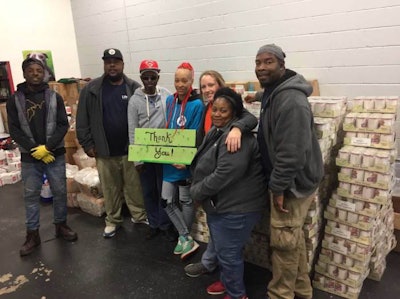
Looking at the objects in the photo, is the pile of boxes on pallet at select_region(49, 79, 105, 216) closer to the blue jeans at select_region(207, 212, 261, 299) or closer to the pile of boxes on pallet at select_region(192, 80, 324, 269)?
the pile of boxes on pallet at select_region(192, 80, 324, 269)

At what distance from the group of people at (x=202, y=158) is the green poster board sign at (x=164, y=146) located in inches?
2.9

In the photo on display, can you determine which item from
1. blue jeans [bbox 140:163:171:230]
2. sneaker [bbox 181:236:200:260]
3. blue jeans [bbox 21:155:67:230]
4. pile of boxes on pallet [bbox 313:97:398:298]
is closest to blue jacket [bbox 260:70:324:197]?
pile of boxes on pallet [bbox 313:97:398:298]

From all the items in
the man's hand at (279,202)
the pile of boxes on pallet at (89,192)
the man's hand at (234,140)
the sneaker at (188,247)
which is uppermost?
the man's hand at (234,140)

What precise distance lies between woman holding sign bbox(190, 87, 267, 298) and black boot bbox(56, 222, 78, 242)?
1671 millimetres

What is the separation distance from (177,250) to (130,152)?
92 centimetres

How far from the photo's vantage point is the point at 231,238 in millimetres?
1869

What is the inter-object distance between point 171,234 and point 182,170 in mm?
761

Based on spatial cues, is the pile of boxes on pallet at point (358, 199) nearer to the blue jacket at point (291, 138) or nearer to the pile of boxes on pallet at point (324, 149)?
the pile of boxes on pallet at point (324, 149)

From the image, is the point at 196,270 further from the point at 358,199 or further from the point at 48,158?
the point at 48,158

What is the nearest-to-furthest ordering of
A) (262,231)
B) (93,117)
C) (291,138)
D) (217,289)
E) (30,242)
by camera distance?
(291,138) < (217,289) < (262,231) < (93,117) < (30,242)

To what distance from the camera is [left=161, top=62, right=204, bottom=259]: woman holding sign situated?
2355mm

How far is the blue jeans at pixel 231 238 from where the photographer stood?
184cm

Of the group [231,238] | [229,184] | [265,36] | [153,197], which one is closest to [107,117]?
[153,197]

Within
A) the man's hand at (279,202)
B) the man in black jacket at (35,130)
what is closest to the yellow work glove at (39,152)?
the man in black jacket at (35,130)
